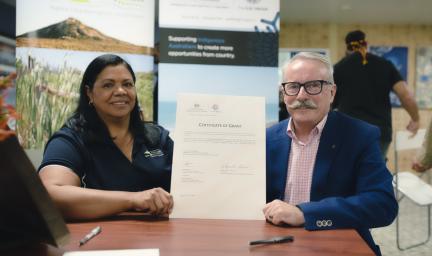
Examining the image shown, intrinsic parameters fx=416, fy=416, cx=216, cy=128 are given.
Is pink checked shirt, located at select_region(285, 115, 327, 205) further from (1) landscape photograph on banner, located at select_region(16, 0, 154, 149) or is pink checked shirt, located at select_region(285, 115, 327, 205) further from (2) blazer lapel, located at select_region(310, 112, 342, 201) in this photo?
(1) landscape photograph on banner, located at select_region(16, 0, 154, 149)

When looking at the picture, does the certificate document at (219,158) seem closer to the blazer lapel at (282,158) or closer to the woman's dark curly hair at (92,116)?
the blazer lapel at (282,158)

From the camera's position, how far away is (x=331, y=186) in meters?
1.53

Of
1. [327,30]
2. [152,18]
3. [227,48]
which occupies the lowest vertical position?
[227,48]

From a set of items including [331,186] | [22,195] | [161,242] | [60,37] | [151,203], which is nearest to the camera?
[22,195]

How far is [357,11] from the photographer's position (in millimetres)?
7102

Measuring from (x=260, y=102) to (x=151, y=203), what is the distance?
506 mm

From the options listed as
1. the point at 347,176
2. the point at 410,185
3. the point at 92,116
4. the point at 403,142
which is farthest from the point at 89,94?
the point at 410,185

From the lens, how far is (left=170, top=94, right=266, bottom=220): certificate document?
1371 mm

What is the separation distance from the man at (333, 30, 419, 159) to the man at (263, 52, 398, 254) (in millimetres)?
2188

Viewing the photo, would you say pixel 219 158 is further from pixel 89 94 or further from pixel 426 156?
pixel 426 156

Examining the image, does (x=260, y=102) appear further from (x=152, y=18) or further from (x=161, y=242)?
(x=152, y=18)

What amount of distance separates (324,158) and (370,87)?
238 cm

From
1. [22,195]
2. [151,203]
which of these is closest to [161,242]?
[151,203]

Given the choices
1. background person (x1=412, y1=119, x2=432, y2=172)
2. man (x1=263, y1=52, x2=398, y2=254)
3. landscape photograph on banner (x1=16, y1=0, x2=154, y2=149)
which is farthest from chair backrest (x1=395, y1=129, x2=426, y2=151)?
man (x1=263, y1=52, x2=398, y2=254)
